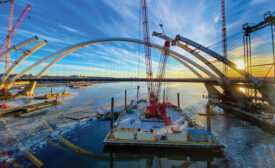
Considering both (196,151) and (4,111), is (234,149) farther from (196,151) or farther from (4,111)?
(4,111)

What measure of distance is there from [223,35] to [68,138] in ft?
196

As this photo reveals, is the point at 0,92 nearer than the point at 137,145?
No

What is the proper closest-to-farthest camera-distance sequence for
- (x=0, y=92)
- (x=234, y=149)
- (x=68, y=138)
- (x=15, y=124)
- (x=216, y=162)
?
(x=216, y=162) < (x=234, y=149) < (x=68, y=138) < (x=15, y=124) < (x=0, y=92)

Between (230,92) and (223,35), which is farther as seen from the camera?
(223,35)

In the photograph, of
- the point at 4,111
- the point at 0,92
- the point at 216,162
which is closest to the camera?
the point at 216,162

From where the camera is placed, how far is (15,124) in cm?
1769

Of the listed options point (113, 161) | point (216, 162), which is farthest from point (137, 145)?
point (216, 162)

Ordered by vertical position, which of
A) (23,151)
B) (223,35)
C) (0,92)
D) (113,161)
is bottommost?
(113,161)

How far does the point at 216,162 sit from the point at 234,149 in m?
3.83

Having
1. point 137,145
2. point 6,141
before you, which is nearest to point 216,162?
point 137,145

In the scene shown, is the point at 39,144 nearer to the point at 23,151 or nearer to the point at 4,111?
the point at 23,151

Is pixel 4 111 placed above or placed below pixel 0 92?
below

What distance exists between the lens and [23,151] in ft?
36.1

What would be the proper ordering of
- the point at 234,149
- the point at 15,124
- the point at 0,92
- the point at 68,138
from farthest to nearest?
1. the point at 0,92
2. the point at 15,124
3. the point at 68,138
4. the point at 234,149
